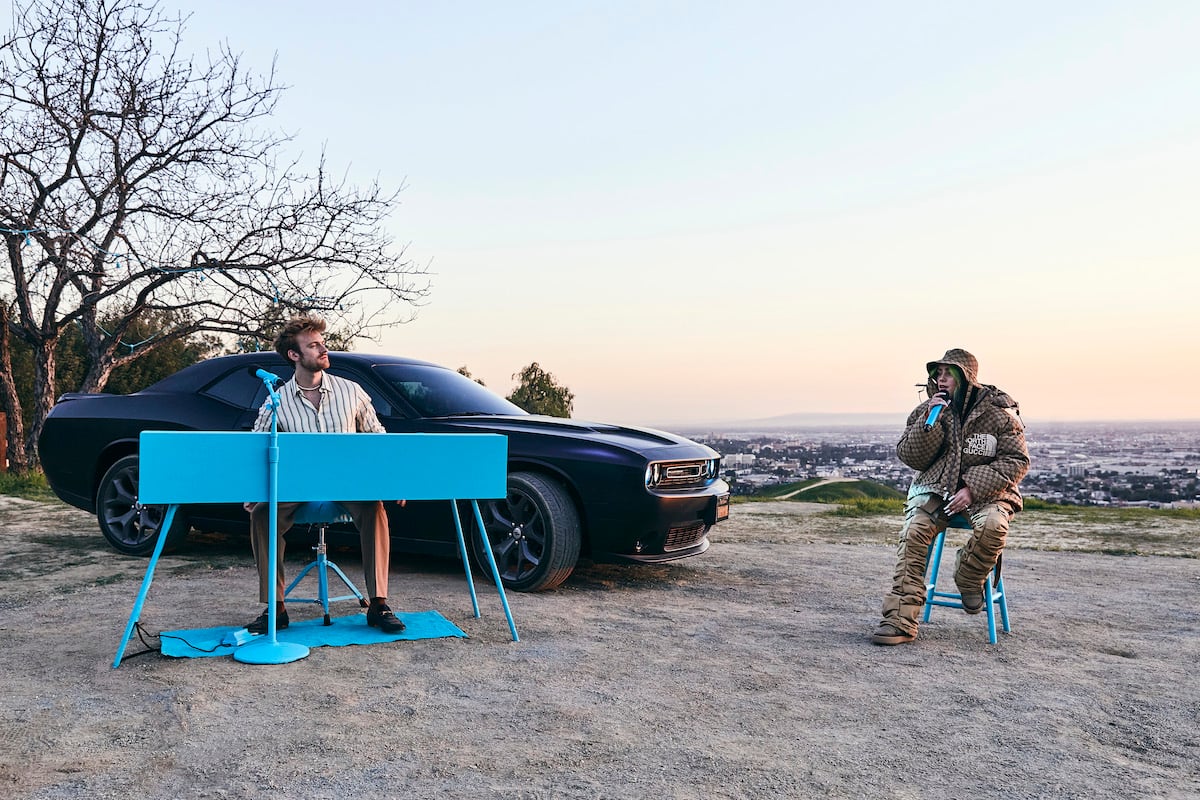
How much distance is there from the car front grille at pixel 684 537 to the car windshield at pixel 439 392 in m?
1.59

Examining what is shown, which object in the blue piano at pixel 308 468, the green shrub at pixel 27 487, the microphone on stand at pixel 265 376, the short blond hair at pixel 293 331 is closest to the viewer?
the blue piano at pixel 308 468

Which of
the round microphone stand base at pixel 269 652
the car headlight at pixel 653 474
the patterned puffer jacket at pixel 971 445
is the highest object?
the patterned puffer jacket at pixel 971 445

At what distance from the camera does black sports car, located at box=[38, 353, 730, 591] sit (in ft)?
19.8

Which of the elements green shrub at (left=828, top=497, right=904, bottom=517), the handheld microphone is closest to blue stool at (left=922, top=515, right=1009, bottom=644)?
the handheld microphone

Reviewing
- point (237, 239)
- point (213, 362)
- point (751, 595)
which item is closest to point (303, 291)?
point (237, 239)

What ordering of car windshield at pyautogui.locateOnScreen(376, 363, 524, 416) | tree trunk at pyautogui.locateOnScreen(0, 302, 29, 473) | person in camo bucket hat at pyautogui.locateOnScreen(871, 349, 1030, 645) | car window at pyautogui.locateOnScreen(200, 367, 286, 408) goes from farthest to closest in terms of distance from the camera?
tree trunk at pyautogui.locateOnScreen(0, 302, 29, 473), car window at pyautogui.locateOnScreen(200, 367, 286, 408), car windshield at pyautogui.locateOnScreen(376, 363, 524, 416), person in camo bucket hat at pyautogui.locateOnScreen(871, 349, 1030, 645)

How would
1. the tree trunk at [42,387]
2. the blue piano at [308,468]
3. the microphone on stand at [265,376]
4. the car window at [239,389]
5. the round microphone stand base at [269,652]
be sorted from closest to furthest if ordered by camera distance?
the blue piano at [308,468]
the round microphone stand base at [269,652]
the microphone on stand at [265,376]
the car window at [239,389]
the tree trunk at [42,387]

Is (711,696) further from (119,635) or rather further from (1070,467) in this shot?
(1070,467)

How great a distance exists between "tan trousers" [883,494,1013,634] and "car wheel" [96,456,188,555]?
510cm

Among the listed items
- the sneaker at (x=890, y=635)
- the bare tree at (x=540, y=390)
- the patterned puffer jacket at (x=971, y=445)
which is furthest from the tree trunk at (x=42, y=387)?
the sneaker at (x=890, y=635)

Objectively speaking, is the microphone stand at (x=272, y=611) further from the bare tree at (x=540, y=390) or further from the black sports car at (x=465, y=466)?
the bare tree at (x=540, y=390)

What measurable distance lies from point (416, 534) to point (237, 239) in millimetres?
12489

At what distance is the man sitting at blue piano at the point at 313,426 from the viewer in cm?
488

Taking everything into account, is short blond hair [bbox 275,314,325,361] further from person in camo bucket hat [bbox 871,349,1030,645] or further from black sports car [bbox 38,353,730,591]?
person in camo bucket hat [bbox 871,349,1030,645]
